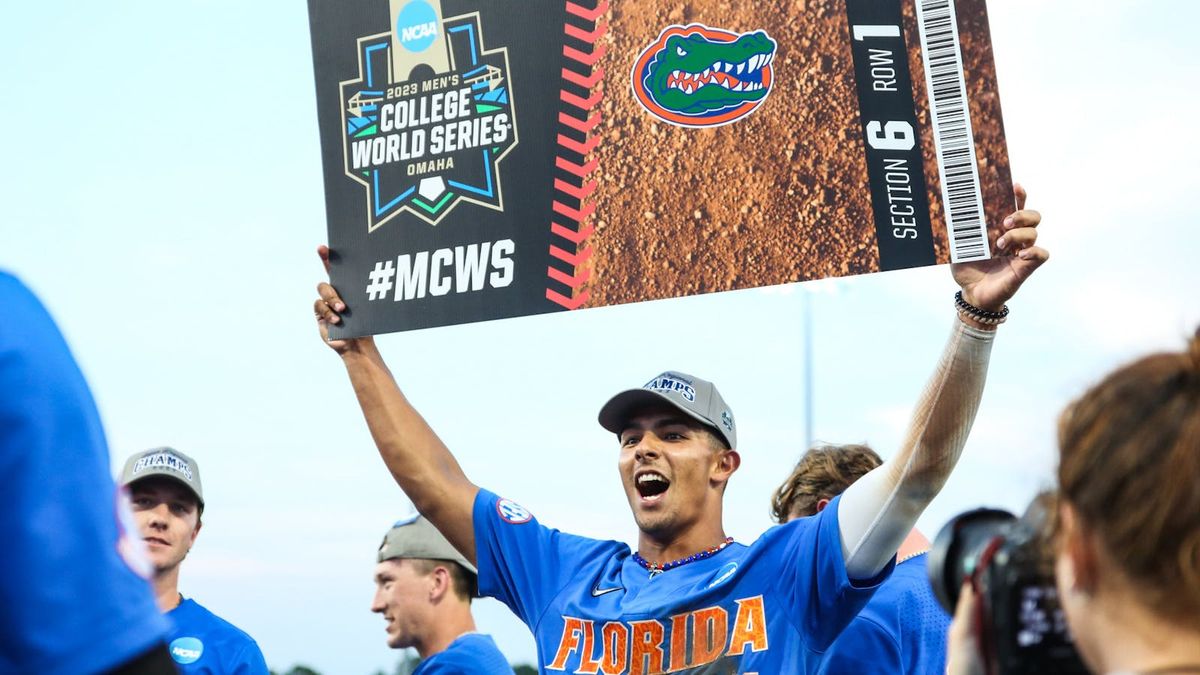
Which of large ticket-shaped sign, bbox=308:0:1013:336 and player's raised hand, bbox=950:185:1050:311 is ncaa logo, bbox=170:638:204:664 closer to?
large ticket-shaped sign, bbox=308:0:1013:336

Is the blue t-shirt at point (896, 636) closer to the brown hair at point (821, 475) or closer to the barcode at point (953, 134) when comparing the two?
the brown hair at point (821, 475)

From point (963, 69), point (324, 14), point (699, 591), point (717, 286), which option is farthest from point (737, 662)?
point (324, 14)

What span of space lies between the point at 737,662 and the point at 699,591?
0.88ft

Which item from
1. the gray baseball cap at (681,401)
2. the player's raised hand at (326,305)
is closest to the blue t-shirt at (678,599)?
the gray baseball cap at (681,401)

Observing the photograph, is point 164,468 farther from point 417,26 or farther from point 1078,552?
point 1078,552

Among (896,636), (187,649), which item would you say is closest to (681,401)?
(896,636)

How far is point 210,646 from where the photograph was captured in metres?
4.89

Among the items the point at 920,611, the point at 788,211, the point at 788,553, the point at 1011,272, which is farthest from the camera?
the point at 920,611

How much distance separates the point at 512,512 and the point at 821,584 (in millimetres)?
1109

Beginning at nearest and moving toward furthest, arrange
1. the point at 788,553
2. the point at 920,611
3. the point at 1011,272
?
the point at 1011,272, the point at 788,553, the point at 920,611

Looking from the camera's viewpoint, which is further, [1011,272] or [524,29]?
[524,29]

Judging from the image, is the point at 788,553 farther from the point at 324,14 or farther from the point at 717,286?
the point at 324,14

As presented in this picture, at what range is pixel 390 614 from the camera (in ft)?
18.2

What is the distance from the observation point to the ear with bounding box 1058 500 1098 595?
139 cm
